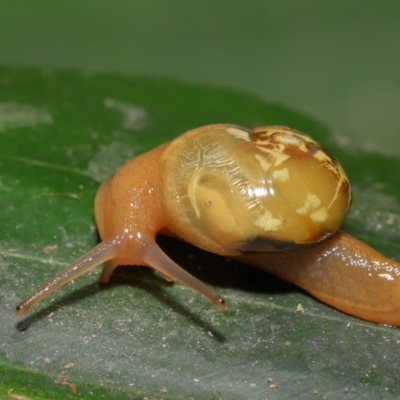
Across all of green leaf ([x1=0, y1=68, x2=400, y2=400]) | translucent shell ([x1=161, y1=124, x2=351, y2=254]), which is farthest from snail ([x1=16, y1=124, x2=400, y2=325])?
green leaf ([x1=0, y1=68, x2=400, y2=400])

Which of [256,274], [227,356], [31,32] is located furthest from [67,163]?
[31,32]

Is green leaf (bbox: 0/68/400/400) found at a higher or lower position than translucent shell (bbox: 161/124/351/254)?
lower

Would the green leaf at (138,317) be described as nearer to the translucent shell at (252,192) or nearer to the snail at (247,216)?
the snail at (247,216)

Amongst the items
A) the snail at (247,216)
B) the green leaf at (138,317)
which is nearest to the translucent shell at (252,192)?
the snail at (247,216)

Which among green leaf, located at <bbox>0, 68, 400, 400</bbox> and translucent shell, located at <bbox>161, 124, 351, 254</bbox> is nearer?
green leaf, located at <bbox>0, 68, 400, 400</bbox>

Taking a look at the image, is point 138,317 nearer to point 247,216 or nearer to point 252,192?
point 247,216

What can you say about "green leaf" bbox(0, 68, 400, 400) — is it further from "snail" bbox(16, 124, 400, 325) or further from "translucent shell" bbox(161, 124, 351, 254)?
"translucent shell" bbox(161, 124, 351, 254)

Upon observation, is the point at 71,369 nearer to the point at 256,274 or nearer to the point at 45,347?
the point at 45,347
